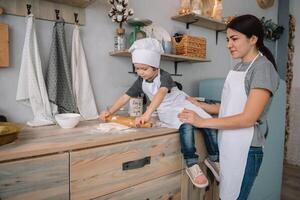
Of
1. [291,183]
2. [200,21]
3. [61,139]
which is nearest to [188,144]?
[61,139]

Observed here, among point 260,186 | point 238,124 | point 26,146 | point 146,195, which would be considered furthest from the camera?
point 260,186

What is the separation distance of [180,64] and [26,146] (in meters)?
1.51

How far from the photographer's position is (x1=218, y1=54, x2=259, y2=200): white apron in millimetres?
1120

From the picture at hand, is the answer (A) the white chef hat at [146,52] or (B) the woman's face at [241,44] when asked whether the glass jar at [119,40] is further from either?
(B) the woman's face at [241,44]

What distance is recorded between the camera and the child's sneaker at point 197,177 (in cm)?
125

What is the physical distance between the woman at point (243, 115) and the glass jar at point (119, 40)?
2.41 ft

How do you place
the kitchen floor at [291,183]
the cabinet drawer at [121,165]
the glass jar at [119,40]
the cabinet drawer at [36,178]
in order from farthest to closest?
the kitchen floor at [291,183], the glass jar at [119,40], the cabinet drawer at [121,165], the cabinet drawer at [36,178]

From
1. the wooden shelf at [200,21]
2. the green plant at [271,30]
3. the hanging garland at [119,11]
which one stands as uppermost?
the green plant at [271,30]

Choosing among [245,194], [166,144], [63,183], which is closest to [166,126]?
[166,144]

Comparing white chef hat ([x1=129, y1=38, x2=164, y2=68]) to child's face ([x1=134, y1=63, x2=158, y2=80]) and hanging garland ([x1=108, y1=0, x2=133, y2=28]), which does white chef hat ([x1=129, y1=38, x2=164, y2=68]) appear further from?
hanging garland ([x1=108, y1=0, x2=133, y2=28])

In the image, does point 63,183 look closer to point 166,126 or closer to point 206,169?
point 166,126

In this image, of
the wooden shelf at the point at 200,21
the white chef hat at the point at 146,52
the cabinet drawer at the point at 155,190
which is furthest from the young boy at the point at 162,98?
the wooden shelf at the point at 200,21

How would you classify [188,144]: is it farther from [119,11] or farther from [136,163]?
[119,11]

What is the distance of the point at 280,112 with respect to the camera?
1.87 meters
